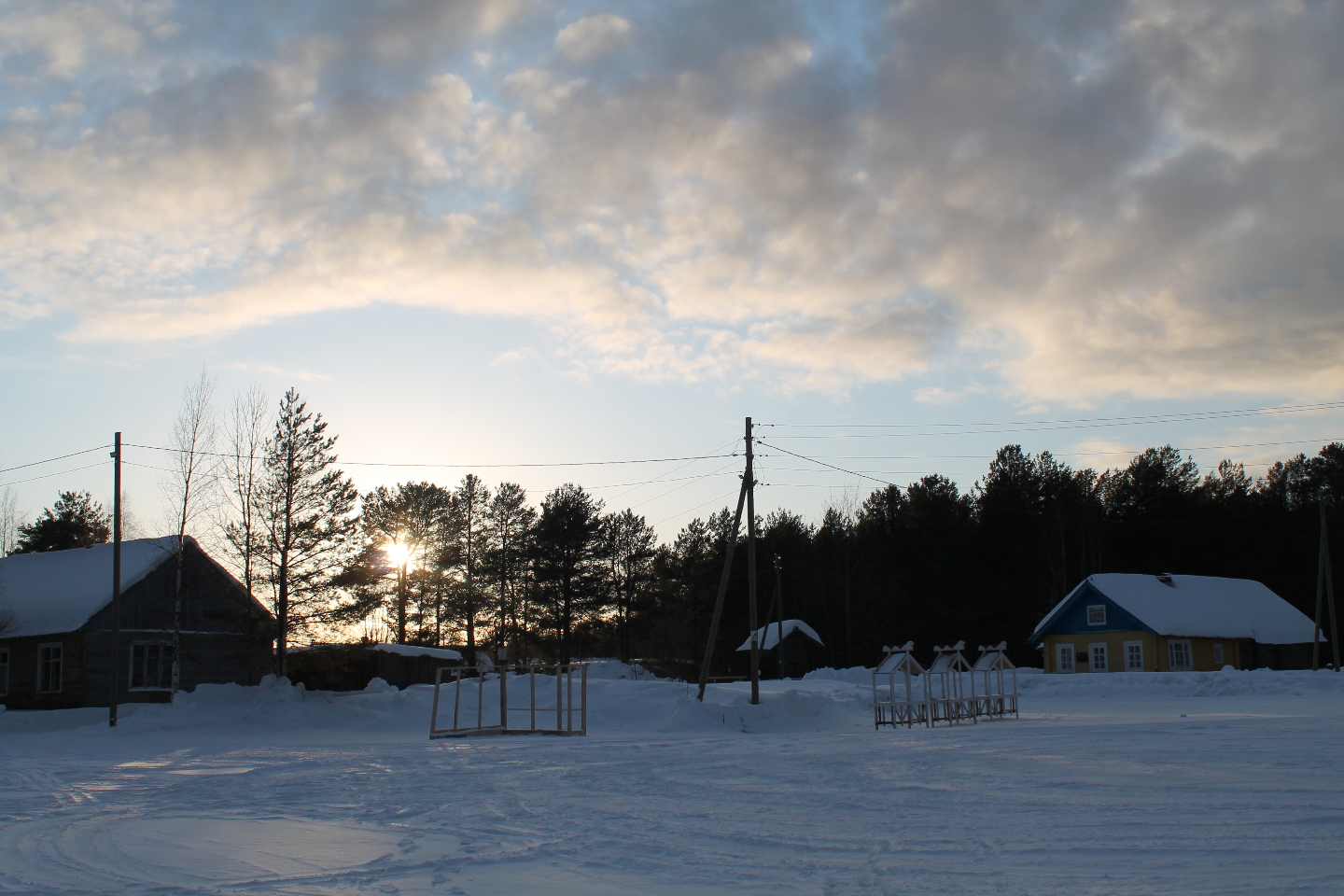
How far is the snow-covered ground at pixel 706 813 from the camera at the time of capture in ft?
24.6

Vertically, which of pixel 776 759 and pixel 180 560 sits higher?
pixel 180 560

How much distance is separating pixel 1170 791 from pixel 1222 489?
7340 centimetres

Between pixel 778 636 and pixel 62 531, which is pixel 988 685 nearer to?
pixel 778 636

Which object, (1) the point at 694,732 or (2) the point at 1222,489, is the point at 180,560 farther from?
(2) the point at 1222,489

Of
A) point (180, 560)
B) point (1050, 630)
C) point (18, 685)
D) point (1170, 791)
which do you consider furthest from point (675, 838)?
point (1050, 630)

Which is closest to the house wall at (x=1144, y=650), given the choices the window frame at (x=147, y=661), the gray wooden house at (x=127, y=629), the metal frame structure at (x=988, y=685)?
the metal frame structure at (x=988, y=685)

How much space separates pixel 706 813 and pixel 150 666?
30106mm

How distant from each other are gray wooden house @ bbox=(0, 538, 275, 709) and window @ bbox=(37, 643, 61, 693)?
30 millimetres

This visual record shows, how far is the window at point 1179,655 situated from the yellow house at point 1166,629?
0.14ft

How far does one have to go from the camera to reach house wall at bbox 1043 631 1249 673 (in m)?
47.4

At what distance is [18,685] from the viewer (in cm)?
3391

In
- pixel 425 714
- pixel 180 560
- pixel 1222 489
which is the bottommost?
pixel 425 714

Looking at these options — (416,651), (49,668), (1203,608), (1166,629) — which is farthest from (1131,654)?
(49,668)

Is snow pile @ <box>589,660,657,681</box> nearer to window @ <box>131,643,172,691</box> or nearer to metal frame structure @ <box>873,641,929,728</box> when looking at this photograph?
window @ <box>131,643,172,691</box>
